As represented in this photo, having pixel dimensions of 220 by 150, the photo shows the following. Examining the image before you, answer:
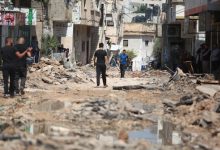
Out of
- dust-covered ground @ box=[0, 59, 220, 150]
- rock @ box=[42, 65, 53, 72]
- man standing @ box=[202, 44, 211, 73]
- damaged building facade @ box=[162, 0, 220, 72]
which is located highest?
damaged building facade @ box=[162, 0, 220, 72]

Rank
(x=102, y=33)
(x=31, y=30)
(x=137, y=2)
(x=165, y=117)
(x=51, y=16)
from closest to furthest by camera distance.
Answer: (x=165, y=117) → (x=31, y=30) → (x=51, y=16) → (x=102, y=33) → (x=137, y=2)

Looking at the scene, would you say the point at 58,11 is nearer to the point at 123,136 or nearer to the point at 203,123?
the point at 203,123

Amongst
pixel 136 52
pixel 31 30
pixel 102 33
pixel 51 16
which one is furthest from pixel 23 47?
pixel 136 52

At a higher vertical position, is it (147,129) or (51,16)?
(51,16)

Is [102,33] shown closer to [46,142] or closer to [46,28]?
[46,28]

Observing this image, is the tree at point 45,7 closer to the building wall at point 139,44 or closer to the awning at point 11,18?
the awning at point 11,18

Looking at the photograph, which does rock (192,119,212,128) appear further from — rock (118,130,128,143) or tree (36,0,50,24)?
tree (36,0,50,24)

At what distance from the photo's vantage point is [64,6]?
4231 centimetres

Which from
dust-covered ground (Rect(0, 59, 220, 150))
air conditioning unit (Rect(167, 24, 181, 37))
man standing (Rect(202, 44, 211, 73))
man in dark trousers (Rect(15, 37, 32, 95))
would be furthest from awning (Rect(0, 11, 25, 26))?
air conditioning unit (Rect(167, 24, 181, 37))

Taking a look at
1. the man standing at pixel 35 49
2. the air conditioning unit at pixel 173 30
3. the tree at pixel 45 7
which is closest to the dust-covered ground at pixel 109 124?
the man standing at pixel 35 49

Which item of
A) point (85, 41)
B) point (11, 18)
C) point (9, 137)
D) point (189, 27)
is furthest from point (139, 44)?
point (9, 137)

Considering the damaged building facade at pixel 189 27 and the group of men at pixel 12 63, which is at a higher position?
the damaged building facade at pixel 189 27

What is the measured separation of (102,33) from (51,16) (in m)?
18.9

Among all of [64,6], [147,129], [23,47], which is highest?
[64,6]
